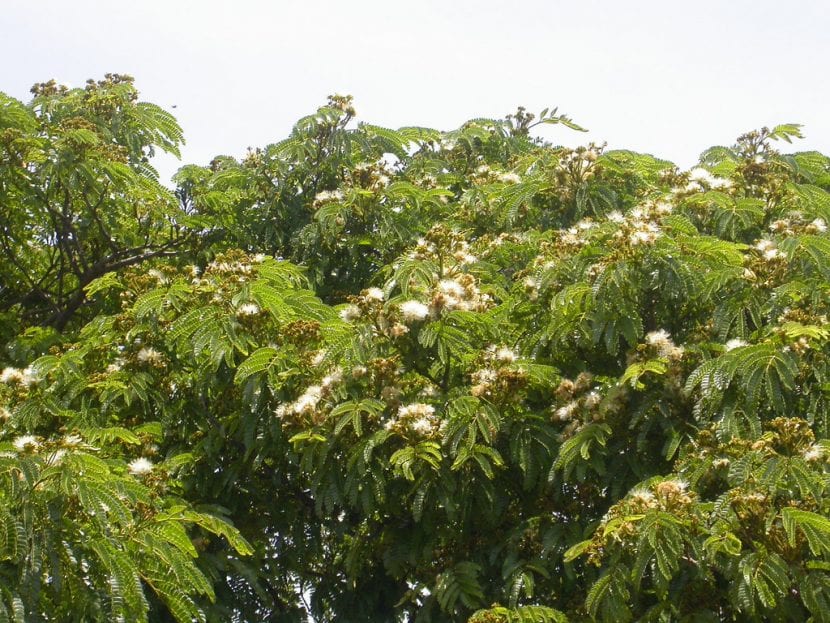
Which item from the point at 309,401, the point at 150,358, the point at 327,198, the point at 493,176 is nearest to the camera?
the point at 309,401

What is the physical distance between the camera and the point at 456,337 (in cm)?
619

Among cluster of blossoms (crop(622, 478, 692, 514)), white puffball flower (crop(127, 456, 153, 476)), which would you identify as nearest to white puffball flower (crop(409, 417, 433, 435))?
cluster of blossoms (crop(622, 478, 692, 514))

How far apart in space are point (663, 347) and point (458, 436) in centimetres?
118

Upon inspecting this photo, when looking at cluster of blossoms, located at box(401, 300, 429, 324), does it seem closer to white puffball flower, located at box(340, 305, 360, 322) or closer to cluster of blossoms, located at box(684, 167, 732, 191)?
white puffball flower, located at box(340, 305, 360, 322)

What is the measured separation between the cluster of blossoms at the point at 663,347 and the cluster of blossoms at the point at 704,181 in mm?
1962

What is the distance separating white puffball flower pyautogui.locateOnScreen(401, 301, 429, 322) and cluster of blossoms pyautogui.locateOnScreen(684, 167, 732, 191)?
8.10 feet

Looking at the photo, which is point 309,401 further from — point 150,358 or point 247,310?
point 150,358

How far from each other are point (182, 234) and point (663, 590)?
5.76 m

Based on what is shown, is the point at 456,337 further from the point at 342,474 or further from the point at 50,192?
the point at 50,192

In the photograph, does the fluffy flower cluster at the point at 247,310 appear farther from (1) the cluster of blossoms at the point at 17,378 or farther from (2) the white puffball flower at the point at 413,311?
(1) the cluster of blossoms at the point at 17,378

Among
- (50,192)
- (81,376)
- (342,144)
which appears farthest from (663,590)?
(50,192)

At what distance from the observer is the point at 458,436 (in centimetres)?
577

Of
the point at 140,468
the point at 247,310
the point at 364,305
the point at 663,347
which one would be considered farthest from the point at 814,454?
the point at 140,468

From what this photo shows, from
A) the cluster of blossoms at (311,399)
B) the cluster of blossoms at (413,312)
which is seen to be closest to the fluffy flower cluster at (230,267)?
the cluster of blossoms at (311,399)
